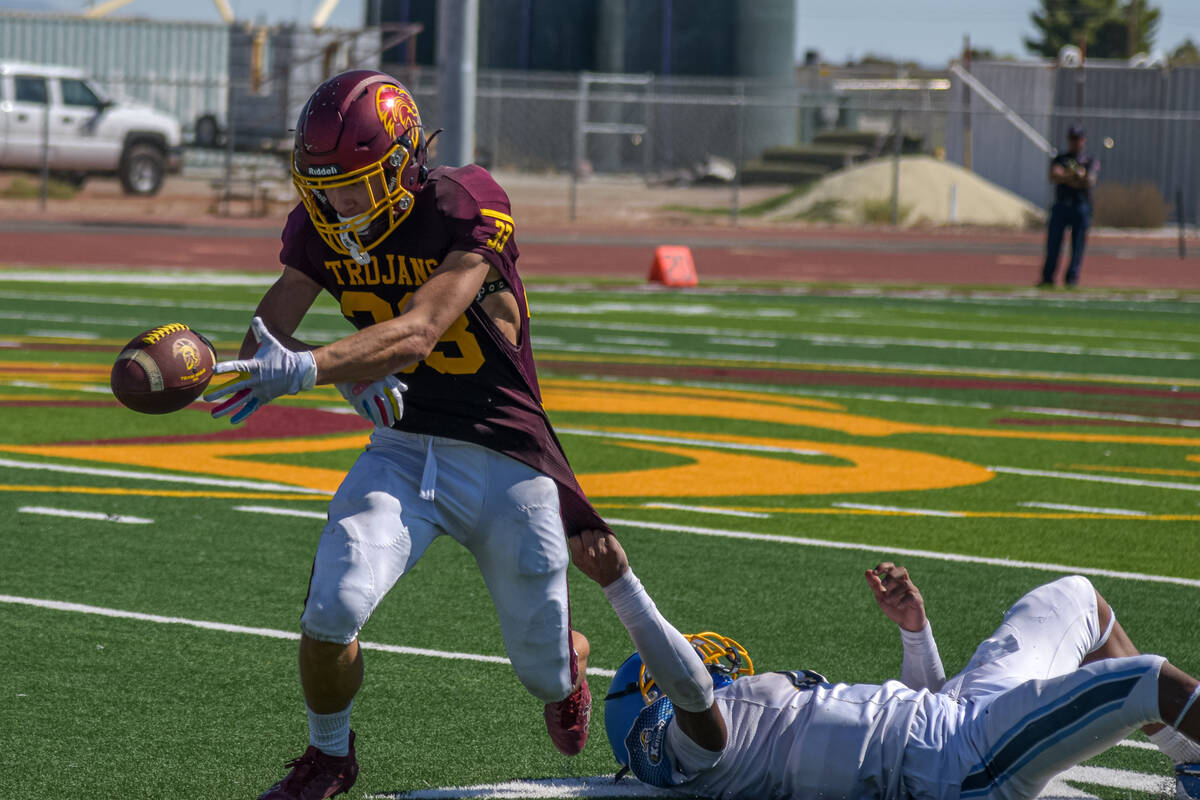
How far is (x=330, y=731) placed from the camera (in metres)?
4.38

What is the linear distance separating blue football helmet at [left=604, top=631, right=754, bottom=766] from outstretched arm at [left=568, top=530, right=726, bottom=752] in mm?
146

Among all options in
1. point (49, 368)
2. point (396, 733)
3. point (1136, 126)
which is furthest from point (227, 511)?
point (1136, 126)

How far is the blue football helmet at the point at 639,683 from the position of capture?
185 inches

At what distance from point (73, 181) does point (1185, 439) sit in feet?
89.1

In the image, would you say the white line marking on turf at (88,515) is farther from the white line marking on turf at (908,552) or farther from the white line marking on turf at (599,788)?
the white line marking on turf at (599,788)

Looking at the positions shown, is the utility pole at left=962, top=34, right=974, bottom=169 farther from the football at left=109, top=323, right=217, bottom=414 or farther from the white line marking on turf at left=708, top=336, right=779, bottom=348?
the football at left=109, top=323, right=217, bottom=414

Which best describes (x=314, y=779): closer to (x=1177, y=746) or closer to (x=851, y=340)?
(x=1177, y=746)

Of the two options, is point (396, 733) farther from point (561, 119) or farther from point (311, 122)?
point (561, 119)

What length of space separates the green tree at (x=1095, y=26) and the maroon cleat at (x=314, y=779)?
260 feet

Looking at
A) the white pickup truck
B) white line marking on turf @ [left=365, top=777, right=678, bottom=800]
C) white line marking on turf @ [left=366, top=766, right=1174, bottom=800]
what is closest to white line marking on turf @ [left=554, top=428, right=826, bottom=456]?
white line marking on turf @ [left=366, top=766, right=1174, bottom=800]

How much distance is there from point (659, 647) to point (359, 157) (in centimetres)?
145

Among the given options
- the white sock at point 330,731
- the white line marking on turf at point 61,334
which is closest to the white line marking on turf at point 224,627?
the white sock at point 330,731

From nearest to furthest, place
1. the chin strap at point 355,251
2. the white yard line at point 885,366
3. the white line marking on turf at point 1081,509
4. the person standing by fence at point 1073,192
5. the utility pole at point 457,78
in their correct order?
the chin strap at point 355,251, the white line marking on turf at point 1081,509, the white yard line at point 885,366, the utility pole at point 457,78, the person standing by fence at point 1073,192

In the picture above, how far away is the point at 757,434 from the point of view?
1095cm
